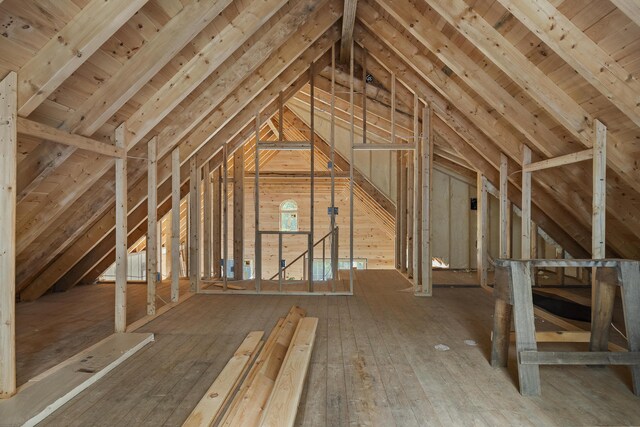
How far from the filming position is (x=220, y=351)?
3.34 m

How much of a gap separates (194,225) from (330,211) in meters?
2.13

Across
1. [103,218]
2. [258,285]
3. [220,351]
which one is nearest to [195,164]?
[103,218]

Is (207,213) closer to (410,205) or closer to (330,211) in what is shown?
(330,211)

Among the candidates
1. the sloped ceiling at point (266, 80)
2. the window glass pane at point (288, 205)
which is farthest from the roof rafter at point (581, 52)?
the window glass pane at point (288, 205)

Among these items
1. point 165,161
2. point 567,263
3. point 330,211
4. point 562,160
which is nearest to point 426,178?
point 330,211

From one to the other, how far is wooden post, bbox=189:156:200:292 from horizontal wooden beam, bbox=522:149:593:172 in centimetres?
464

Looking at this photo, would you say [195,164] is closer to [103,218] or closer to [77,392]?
[103,218]

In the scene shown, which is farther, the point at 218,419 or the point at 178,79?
the point at 178,79

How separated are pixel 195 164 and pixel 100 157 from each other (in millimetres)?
2215

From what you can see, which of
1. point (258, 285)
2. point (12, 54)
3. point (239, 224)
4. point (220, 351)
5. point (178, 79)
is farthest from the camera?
point (239, 224)

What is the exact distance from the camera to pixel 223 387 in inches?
98.8

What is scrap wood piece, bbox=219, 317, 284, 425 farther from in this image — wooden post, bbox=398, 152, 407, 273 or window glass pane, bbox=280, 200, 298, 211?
window glass pane, bbox=280, 200, 298, 211

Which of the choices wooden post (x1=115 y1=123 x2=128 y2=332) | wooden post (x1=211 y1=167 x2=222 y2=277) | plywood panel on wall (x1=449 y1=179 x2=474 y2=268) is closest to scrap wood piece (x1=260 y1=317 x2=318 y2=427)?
wooden post (x1=115 y1=123 x2=128 y2=332)

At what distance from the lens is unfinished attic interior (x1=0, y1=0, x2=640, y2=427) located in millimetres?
2412
